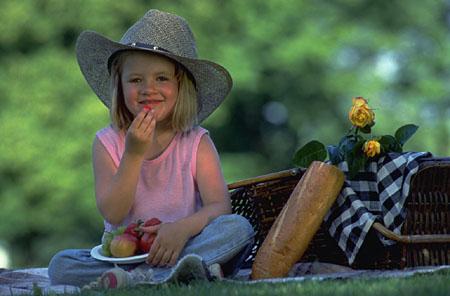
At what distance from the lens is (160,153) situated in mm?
4559

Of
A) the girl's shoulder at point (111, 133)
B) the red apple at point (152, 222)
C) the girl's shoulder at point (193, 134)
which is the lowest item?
the red apple at point (152, 222)

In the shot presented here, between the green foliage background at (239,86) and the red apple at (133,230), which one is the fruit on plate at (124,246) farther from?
the green foliage background at (239,86)

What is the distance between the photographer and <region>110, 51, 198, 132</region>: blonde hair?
449cm

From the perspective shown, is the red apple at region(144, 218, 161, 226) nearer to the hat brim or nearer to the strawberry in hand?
the strawberry in hand

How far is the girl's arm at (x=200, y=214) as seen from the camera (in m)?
4.05

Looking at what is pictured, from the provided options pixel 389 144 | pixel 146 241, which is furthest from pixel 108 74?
pixel 389 144

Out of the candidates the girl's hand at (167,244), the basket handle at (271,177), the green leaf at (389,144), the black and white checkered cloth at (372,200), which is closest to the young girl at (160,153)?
the girl's hand at (167,244)

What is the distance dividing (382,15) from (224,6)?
73.7 inches

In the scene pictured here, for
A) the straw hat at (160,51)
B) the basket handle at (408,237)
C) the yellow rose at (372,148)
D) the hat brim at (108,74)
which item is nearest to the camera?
the basket handle at (408,237)

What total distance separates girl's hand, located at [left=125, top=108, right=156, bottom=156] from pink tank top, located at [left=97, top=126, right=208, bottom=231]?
1.22 feet

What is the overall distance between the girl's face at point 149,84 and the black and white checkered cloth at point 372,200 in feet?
2.60

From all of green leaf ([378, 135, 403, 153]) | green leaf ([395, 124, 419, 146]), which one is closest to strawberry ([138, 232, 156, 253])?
green leaf ([378, 135, 403, 153])

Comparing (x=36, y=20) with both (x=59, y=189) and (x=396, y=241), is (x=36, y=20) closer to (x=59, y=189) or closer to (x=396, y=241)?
(x=59, y=189)

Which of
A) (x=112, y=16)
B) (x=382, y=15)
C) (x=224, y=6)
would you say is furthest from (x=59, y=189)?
(x=382, y=15)
